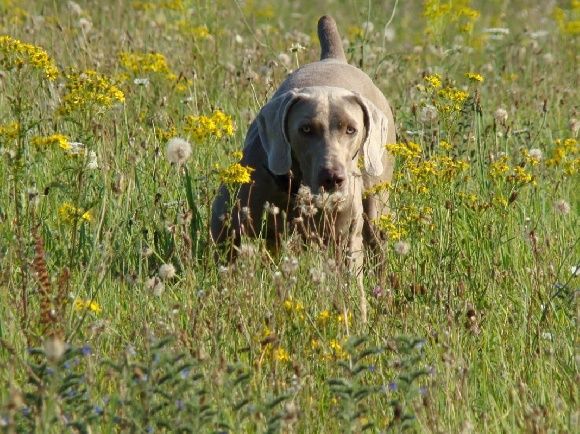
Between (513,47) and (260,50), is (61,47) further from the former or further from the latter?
(513,47)

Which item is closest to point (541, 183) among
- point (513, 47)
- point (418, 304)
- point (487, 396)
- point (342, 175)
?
point (342, 175)

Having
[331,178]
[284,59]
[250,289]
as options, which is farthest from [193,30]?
[250,289]

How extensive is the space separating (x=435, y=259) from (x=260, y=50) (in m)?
3.94

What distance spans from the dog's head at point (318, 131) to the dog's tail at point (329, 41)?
123 cm

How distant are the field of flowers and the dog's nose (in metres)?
0.24

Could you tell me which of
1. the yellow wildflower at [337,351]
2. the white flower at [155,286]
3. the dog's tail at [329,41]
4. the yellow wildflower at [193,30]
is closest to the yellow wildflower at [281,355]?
the yellow wildflower at [337,351]

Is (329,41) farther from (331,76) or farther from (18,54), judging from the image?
(18,54)

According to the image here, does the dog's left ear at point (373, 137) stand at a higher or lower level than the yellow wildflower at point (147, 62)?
lower

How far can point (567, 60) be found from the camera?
29.8 feet

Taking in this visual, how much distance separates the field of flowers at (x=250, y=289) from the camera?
3193 mm

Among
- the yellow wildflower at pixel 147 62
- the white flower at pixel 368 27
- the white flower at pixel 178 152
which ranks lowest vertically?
the white flower at pixel 368 27

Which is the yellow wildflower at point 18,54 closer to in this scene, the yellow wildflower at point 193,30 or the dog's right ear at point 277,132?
the dog's right ear at point 277,132

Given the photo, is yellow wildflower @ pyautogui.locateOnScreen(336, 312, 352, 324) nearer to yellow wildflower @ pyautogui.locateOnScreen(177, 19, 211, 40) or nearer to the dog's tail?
the dog's tail

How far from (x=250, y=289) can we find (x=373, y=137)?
81.4 inches
